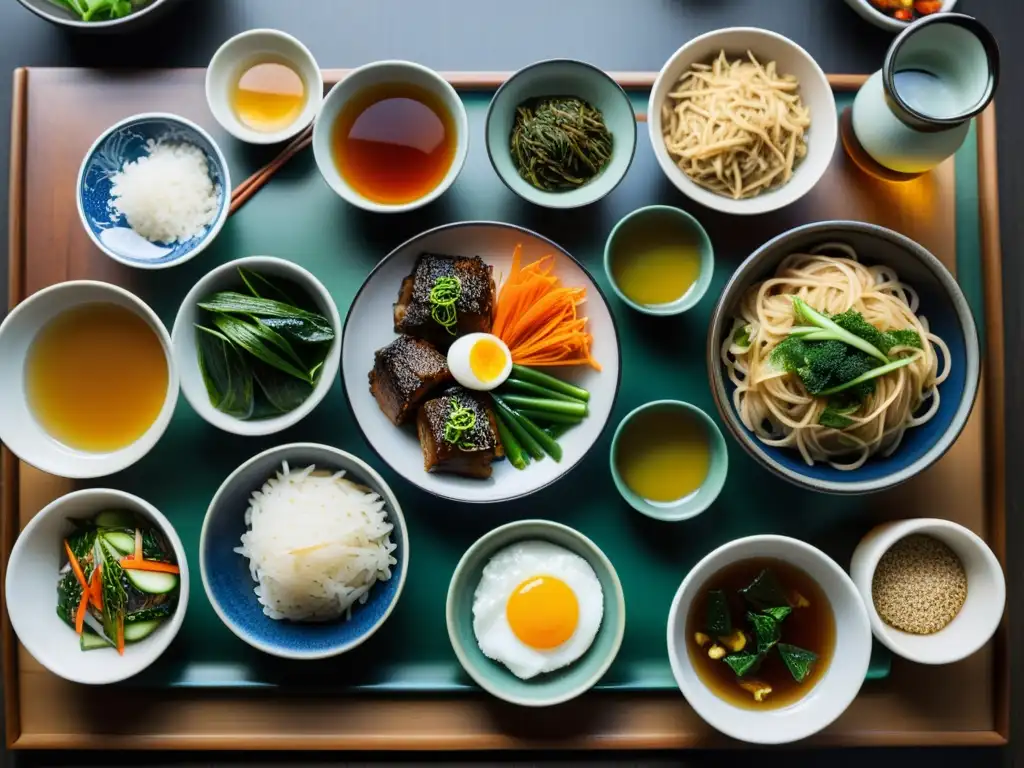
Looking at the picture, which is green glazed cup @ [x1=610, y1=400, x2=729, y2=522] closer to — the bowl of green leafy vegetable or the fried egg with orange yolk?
the fried egg with orange yolk

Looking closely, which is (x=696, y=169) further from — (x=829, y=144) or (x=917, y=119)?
(x=917, y=119)

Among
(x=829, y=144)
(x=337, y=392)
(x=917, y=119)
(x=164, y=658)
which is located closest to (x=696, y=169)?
(x=829, y=144)

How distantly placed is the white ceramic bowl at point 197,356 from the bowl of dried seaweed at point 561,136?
591 mm

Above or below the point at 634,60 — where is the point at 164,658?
below

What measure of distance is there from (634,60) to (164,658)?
213 centimetres

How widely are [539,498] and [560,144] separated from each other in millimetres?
957

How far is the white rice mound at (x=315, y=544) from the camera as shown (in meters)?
2.07

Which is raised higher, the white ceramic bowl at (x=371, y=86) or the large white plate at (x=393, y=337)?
the white ceramic bowl at (x=371, y=86)

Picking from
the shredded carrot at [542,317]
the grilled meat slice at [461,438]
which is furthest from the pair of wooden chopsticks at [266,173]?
the grilled meat slice at [461,438]

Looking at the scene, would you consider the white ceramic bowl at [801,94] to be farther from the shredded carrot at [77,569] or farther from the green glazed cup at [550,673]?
the shredded carrot at [77,569]

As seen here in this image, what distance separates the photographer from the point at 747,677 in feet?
6.95

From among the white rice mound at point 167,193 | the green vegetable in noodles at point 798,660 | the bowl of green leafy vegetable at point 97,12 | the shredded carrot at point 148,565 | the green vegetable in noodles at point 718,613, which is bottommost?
the green vegetable in noodles at point 798,660

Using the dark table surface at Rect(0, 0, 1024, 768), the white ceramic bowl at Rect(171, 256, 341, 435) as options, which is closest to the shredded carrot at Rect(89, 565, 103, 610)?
the white ceramic bowl at Rect(171, 256, 341, 435)

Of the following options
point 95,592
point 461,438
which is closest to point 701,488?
point 461,438
